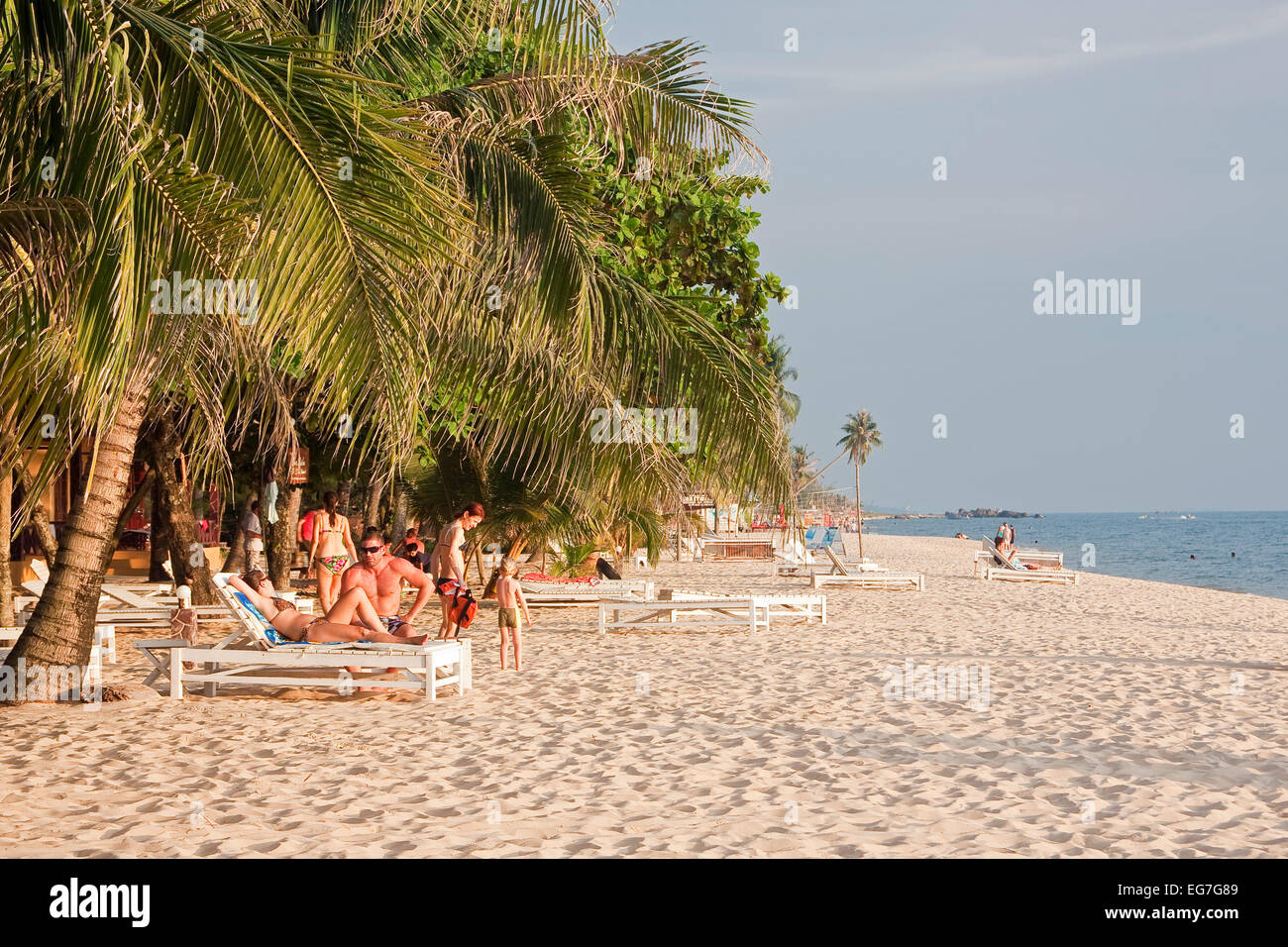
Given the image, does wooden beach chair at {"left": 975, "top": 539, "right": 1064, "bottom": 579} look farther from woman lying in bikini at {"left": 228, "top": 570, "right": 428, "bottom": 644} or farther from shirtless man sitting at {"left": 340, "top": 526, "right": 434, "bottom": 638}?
woman lying in bikini at {"left": 228, "top": 570, "right": 428, "bottom": 644}

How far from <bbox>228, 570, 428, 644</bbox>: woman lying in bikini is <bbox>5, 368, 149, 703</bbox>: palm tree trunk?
98 cm

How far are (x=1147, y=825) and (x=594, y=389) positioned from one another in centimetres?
561

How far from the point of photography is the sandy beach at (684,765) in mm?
5012

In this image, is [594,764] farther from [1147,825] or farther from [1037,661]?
[1037,661]

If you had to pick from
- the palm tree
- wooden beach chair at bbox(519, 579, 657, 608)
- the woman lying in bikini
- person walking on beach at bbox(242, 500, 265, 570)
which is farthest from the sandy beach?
person walking on beach at bbox(242, 500, 265, 570)

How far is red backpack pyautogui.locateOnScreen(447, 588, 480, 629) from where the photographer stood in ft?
34.9

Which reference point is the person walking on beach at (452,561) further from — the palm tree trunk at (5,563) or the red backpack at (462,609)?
the palm tree trunk at (5,563)

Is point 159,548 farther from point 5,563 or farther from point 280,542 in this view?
point 5,563

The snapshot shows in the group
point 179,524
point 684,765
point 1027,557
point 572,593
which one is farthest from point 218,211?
point 1027,557

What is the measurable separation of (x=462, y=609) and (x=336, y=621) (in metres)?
1.58

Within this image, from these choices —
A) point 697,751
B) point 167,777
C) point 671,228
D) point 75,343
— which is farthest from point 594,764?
point 671,228

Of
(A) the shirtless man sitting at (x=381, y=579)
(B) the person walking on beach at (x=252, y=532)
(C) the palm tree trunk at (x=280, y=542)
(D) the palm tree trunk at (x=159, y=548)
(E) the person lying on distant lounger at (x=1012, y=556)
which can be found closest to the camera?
(A) the shirtless man sitting at (x=381, y=579)

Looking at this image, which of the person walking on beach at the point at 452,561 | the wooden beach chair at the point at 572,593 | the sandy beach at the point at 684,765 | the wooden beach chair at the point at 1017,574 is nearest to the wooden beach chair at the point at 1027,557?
the wooden beach chair at the point at 1017,574

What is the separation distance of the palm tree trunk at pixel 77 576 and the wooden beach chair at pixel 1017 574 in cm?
1893
